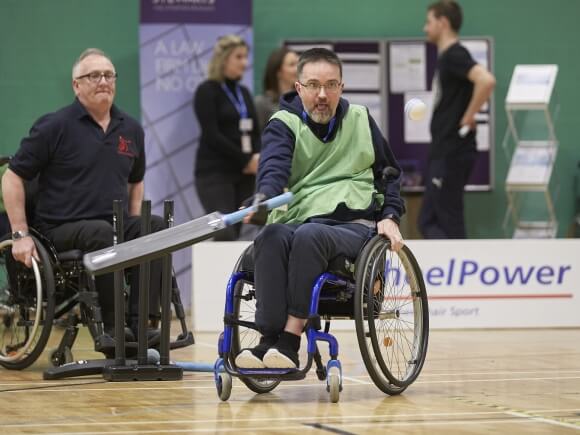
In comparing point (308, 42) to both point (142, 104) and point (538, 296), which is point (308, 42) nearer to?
point (142, 104)

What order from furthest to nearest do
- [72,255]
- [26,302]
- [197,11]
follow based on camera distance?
[197,11]
[26,302]
[72,255]

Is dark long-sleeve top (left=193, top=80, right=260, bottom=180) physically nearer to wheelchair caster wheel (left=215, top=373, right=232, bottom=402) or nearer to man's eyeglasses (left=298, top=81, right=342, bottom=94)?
man's eyeglasses (left=298, top=81, right=342, bottom=94)

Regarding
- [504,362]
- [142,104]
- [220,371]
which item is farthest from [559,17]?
[220,371]

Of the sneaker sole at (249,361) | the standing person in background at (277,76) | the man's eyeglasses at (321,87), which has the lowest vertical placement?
the sneaker sole at (249,361)

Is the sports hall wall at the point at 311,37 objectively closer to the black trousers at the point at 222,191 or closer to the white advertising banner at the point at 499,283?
the black trousers at the point at 222,191

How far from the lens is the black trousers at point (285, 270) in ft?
10.5

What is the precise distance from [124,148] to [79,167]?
0.20 metres

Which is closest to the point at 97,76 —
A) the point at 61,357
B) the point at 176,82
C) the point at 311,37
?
the point at 61,357

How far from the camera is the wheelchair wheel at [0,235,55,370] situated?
13.3 ft

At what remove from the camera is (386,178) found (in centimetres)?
357

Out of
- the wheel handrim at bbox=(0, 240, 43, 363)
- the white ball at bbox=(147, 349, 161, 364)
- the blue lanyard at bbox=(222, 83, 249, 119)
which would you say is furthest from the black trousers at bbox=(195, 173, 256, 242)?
the white ball at bbox=(147, 349, 161, 364)

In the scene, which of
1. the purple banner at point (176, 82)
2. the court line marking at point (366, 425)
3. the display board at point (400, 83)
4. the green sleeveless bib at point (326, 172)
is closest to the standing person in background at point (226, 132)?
the purple banner at point (176, 82)

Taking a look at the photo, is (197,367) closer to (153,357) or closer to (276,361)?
(153,357)

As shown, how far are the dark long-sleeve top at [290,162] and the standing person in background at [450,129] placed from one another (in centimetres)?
313
